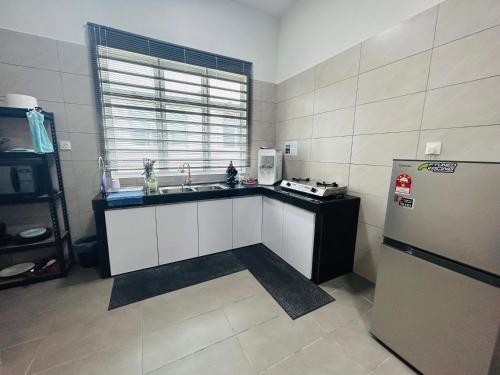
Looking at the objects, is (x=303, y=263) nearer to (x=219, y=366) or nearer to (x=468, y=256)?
(x=219, y=366)

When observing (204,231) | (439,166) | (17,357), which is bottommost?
(17,357)

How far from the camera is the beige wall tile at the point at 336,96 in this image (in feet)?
6.86

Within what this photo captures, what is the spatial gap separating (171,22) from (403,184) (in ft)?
9.37

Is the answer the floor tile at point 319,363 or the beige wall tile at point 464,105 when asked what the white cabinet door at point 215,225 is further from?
the beige wall tile at point 464,105

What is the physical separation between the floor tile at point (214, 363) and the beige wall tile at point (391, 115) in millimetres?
2062

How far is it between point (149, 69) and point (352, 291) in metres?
3.15

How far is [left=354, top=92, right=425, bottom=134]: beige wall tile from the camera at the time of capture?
5.32 ft

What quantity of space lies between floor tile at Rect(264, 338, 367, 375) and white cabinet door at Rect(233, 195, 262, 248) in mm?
1457

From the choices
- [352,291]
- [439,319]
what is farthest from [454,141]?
[352,291]

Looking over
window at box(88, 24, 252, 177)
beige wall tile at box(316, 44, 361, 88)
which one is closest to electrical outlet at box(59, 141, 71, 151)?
window at box(88, 24, 252, 177)

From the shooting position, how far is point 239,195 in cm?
255

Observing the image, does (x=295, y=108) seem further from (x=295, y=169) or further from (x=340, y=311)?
(x=340, y=311)

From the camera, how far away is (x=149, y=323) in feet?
5.07

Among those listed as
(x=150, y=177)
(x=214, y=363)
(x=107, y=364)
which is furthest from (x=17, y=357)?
(x=150, y=177)
